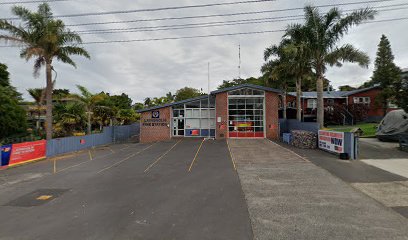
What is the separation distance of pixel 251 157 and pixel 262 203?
861 centimetres

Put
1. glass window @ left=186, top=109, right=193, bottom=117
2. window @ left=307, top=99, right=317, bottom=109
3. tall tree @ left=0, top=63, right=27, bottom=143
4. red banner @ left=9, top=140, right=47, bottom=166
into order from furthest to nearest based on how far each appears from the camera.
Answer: window @ left=307, top=99, right=317, bottom=109
glass window @ left=186, top=109, right=193, bottom=117
tall tree @ left=0, top=63, right=27, bottom=143
red banner @ left=9, top=140, right=47, bottom=166

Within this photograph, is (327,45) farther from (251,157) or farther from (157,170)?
(157,170)

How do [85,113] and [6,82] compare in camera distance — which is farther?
[6,82]

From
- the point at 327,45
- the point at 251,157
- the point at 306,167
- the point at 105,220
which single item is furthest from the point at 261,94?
the point at 105,220

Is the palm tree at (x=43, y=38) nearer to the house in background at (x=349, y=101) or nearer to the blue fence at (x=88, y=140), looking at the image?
the blue fence at (x=88, y=140)

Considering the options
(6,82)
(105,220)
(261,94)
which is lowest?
(105,220)

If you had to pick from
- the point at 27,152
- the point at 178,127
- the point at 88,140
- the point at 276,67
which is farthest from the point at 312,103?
the point at 27,152

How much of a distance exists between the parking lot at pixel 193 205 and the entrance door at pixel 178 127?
15.4 meters

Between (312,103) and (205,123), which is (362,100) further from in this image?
(205,123)

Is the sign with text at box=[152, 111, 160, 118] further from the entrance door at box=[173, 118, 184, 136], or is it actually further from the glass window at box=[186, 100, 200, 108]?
the glass window at box=[186, 100, 200, 108]

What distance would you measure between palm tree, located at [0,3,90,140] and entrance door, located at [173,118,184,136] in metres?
13.1

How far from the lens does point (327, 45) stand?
20438 millimetres

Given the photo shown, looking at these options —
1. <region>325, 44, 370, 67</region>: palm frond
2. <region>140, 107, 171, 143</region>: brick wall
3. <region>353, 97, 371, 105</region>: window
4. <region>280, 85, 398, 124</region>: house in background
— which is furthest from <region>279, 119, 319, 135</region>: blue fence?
<region>353, 97, 371, 105</region>: window

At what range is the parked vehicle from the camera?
2145cm
